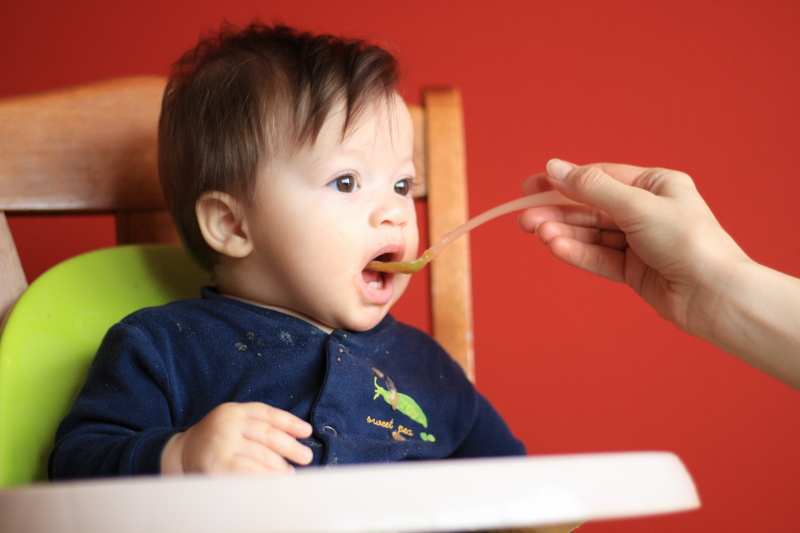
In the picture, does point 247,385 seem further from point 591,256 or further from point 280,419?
point 591,256

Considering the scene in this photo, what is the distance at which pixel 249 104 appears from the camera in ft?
2.36

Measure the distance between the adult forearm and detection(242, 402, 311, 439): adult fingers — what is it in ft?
1.46

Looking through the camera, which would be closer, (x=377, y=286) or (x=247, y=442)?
(x=247, y=442)

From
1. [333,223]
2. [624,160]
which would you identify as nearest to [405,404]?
[333,223]

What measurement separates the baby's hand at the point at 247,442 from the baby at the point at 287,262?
16 cm

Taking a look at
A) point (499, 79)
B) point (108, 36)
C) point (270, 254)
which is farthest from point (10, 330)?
point (499, 79)

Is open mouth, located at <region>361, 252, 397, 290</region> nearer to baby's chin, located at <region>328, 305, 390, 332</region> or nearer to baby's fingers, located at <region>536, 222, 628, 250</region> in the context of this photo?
baby's chin, located at <region>328, 305, 390, 332</region>

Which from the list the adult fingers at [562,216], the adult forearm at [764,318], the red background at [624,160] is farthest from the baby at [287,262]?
the red background at [624,160]

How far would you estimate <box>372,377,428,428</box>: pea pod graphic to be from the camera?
2.35ft

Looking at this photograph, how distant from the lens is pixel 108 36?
144 cm

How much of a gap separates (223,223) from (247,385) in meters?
0.19

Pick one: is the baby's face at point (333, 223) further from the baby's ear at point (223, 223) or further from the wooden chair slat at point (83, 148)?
the wooden chair slat at point (83, 148)

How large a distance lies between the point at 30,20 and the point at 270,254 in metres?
1.08

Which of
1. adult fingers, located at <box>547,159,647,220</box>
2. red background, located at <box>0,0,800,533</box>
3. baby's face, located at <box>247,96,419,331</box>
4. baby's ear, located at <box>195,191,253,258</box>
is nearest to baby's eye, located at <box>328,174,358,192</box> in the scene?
baby's face, located at <box>247,96,419,331</box>
